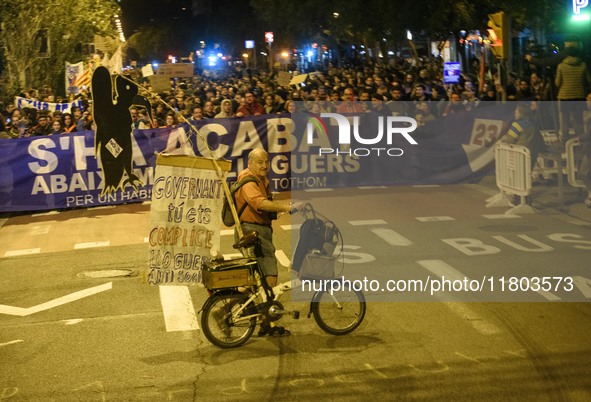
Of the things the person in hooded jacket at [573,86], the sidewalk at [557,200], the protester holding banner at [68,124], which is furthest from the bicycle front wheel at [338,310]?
the protester holding banner at [68,124]

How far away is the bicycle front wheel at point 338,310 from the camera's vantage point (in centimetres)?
812

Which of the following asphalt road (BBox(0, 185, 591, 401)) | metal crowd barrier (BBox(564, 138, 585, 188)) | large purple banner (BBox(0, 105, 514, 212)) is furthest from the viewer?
large purple banner (BBox(0, 105, 514, 212))

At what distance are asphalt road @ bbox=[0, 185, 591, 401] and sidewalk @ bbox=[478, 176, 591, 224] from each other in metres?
0.66

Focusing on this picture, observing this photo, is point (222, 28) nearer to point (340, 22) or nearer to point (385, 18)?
point (340, 22)

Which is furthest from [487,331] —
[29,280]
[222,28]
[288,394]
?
[222,28]

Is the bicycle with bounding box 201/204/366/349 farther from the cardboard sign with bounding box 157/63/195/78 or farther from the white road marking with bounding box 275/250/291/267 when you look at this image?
the cardboard sign with bounding box 157/63/195/78

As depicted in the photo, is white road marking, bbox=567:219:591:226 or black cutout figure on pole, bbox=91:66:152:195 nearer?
black cutout figure on pole, bbox=91:66:152:195

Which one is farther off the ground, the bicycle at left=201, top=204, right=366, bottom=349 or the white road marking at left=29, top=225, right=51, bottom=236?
the bicycle at left=201, top=204, right=366, bottom=349

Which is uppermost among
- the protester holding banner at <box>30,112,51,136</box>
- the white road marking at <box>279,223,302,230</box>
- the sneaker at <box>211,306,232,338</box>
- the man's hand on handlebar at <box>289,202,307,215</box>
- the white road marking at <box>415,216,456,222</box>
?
the protester holding banner at <box>30,112,51,136</box>

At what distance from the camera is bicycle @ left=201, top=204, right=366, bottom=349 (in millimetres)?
7816

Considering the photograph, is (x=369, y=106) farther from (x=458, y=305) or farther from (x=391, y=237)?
(x=458, y=305)

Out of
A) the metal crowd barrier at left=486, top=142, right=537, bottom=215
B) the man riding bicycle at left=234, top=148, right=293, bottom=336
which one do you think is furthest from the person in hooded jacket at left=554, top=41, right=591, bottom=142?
the man riding bicycle at left=234, top=148, right=293, bottom=336

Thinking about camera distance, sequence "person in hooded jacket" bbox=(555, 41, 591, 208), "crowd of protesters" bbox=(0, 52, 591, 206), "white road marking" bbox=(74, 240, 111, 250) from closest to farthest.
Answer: "white road marking" bbox=(74, 240, 111, 250) → "person in hooded jacket" bbox=(555, 41, 591, 208) → "crowd of protesters" bbox=(0, 52, 591, 206)

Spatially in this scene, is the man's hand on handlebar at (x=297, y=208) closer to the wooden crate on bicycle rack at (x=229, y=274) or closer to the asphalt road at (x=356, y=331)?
the wooden crate on bicycle rack at (x=229, y=274)
